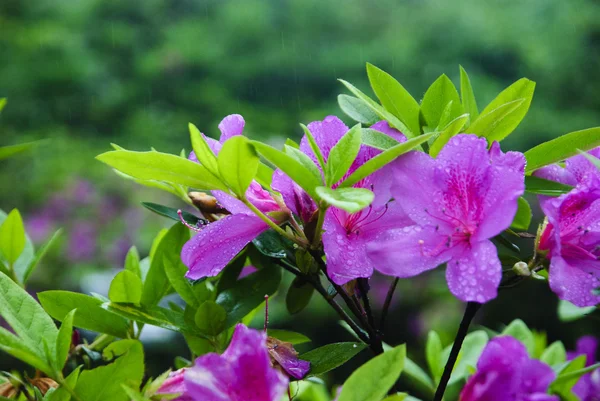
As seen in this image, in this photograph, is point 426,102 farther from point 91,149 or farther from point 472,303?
→ point 91,149

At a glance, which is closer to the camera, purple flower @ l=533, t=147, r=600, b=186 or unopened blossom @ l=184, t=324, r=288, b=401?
unopened blossom @ l=184, t=324, r=288, b=401

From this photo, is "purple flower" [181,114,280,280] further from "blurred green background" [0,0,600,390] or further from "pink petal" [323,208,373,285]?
"blurred green background" [0,0,600,390]

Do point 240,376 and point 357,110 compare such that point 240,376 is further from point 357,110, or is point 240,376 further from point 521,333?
point 521,333

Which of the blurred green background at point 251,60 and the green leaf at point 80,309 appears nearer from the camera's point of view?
the green leaf at point 80,309

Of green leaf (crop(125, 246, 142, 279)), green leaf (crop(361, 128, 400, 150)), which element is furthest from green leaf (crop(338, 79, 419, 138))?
green leaf (crop(125, 246, 142, 279))

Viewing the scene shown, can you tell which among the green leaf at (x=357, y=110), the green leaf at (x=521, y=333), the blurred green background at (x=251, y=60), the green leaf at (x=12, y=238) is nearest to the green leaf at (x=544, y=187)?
the green leaf at (x=357, y=110)

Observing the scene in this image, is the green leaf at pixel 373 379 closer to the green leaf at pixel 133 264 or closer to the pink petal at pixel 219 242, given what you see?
the pink petal at pixel 219 242
